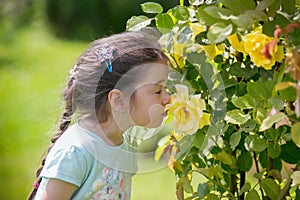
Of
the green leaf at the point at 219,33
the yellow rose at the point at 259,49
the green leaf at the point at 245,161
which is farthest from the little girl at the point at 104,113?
the green leaf at the point at 219,33

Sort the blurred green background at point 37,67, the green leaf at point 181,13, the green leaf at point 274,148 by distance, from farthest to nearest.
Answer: the blurred green background at point 37,67
the green leaf at point 181,13
the green leaf at point 274,148

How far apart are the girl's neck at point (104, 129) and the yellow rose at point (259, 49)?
590 mm

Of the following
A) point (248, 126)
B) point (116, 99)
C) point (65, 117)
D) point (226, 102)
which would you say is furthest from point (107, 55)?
point (248, 126)

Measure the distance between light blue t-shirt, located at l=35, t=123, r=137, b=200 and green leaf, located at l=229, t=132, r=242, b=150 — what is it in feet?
1.36

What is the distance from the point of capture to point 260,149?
1.72m

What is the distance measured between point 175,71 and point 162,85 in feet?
0.20

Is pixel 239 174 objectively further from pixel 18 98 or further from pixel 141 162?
pixel 18 98

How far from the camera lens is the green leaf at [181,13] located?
1.84 meters

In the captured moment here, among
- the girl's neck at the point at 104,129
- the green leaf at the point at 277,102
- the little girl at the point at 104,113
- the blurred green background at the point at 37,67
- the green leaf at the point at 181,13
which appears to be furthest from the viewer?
the blurred green background at the point at 37,67

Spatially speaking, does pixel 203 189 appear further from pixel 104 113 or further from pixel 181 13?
pixel 181 13

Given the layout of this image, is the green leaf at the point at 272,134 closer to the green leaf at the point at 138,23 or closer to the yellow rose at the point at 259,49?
the yellow rose at the point at 259,49

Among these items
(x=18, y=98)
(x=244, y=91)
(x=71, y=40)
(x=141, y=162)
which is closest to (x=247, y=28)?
(x=244, y=91)

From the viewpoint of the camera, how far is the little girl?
1947mm

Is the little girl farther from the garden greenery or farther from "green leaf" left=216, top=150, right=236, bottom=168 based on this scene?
"green leaf" left=216, top=150, right=236, bottom=168
